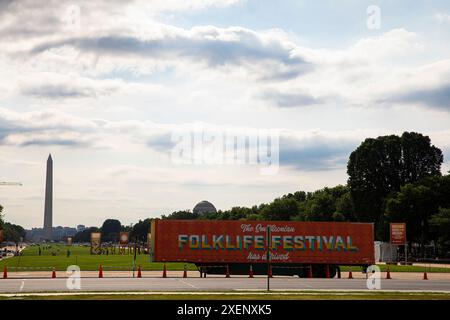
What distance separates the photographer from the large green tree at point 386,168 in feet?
327

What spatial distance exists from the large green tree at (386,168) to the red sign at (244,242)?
53475 millimetres

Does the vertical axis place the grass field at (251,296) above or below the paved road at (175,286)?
above

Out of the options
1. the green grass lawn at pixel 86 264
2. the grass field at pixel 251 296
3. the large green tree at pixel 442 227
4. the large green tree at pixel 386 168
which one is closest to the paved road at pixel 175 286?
the grass field at pixel 251 296

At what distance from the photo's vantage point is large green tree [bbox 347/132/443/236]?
3927 inches

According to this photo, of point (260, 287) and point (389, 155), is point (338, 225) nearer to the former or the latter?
point (260, 287)

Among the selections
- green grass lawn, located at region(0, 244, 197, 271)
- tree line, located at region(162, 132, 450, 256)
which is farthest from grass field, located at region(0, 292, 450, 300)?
tree line, located at region(162, 132, 450, 256)

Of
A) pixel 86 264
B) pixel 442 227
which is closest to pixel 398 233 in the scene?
pixel 442 227

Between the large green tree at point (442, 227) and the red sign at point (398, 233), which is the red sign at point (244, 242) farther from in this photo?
the large green tree at point (442, 227)

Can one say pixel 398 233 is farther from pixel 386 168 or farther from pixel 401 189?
pixel 386 168

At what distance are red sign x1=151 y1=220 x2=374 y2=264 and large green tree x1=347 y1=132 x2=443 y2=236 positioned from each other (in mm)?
53475

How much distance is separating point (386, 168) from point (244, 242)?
58708 mm

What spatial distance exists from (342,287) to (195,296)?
11.0 metres
